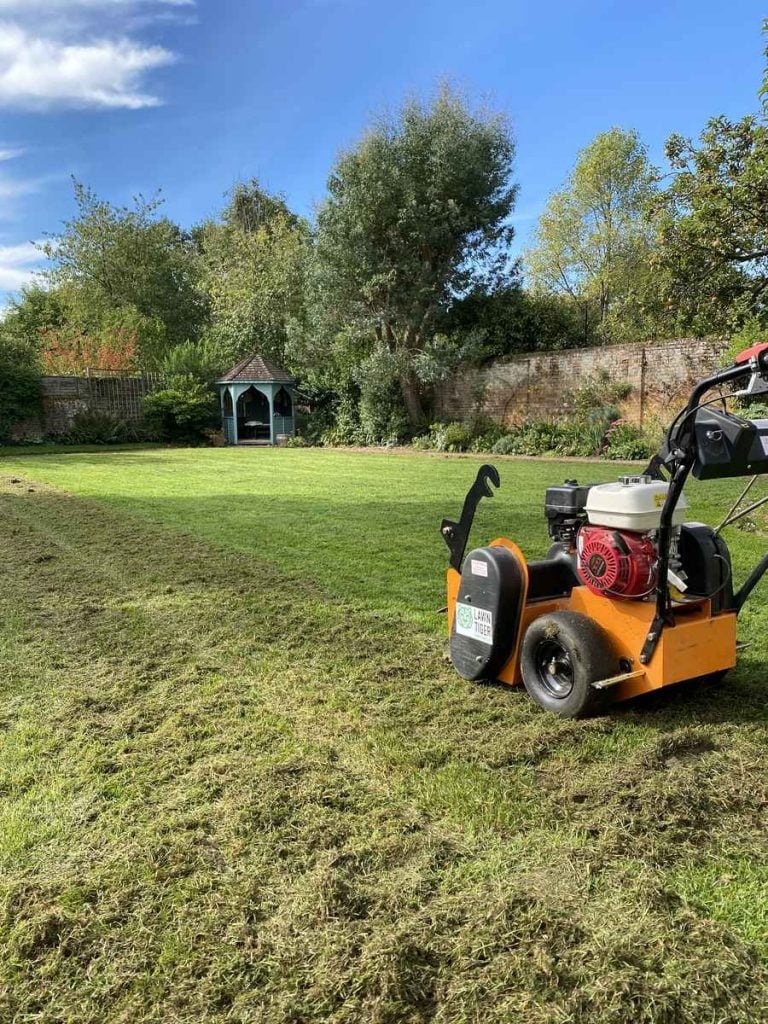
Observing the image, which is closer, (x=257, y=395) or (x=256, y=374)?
(x=256, y=374)

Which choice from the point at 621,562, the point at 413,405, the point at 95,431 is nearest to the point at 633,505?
the point at 621,562

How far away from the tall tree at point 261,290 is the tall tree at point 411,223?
2.70m

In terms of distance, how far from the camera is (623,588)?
2.70 m

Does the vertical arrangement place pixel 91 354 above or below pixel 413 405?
above

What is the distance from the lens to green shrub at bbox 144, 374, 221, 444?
24.6 m

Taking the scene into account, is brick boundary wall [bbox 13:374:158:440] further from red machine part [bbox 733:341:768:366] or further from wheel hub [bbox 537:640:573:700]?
red machine part [bbox 733:341:768:366]

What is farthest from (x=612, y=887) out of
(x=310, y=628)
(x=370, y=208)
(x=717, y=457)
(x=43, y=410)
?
(x=43, y=410)

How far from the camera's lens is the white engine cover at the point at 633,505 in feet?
8.67

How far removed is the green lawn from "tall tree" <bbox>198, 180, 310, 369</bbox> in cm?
2111

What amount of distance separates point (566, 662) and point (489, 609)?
0.38 meters

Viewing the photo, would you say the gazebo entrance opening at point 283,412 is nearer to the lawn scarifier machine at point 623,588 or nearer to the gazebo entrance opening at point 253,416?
the gazebo entrance opening at point 253,416

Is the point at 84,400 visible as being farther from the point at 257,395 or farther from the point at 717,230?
the point at 717,230

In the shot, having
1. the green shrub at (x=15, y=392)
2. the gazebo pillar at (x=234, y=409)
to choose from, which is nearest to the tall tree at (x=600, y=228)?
the gazebo pillar at (x=234, y=409)

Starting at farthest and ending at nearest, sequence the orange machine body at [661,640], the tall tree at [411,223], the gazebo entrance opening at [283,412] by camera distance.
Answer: the gazebo entrance opening at [283,412] < the tall tree at [411,223] < the orange machine body at [661,640]
